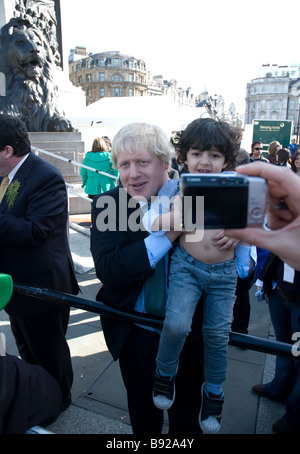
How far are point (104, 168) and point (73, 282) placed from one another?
4.90 meters

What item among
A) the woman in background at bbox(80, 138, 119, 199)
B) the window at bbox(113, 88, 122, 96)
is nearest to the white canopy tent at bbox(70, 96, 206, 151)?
the woman in background at bbox(80, 138, 119, 199)

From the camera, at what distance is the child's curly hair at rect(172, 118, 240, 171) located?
67.4 inches

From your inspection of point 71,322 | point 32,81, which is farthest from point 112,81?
point 71,322

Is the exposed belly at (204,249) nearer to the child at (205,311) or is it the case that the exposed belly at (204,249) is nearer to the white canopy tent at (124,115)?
the child at (205,311)

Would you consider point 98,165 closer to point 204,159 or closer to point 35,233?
point 35,233

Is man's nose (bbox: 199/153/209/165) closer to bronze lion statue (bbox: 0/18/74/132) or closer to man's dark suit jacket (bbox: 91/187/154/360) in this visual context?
man's dark suit jacket (bbox: 91/187/154/360)

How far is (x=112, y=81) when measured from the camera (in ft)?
277

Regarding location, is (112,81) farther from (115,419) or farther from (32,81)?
(115,419)

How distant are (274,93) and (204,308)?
381 feet

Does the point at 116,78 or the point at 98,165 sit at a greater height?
the point at 116,78

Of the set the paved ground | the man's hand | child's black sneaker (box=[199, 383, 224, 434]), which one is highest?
A: the man's hand

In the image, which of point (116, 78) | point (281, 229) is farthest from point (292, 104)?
point (281, 229)

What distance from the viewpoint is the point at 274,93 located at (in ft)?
338

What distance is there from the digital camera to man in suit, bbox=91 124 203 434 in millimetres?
650
